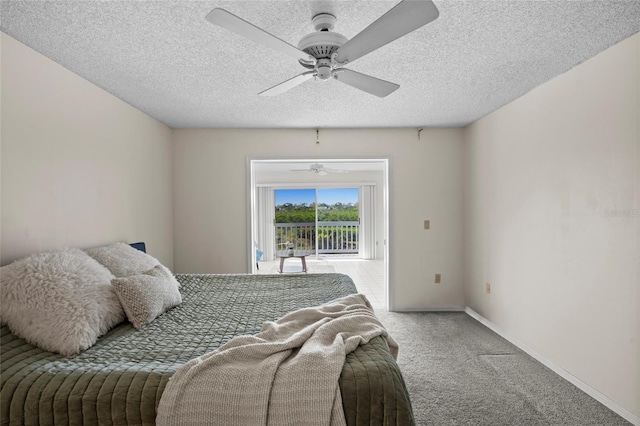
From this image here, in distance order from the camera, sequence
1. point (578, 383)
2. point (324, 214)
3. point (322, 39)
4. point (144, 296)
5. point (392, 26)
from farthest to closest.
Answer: point (324, 214) < point (578, 383) < point (144, 296) < point (322, 39) < point (392, 26)

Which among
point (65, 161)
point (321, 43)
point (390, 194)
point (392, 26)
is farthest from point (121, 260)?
point (390, 194)

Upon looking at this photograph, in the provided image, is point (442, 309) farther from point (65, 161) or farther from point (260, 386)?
point (65, 161)

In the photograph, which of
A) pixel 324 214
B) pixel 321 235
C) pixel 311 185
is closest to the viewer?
pixel 311 185

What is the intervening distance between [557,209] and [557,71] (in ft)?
3.43

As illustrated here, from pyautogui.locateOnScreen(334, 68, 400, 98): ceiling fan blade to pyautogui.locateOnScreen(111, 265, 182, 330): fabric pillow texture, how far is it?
1.70 meters

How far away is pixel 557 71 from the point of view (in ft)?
8.73

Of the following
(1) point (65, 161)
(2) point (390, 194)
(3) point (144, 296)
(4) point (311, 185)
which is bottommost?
(3) point (144, 296)

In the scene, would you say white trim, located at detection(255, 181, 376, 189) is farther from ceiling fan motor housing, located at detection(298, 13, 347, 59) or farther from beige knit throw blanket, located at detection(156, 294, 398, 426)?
beige knit throw blanket, located at detection(156, 294, 398, 426)

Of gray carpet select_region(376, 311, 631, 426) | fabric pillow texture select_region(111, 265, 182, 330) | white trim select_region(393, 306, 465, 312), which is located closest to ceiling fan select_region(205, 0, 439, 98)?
fabric pillow texture select_region(111, 265, 182, 330)

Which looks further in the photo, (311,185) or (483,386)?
(311,185)

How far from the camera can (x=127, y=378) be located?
141cm

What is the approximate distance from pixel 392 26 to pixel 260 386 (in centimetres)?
156

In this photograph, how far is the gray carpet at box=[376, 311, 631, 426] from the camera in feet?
7.29

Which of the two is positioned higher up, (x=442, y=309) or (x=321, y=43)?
(x=321, y=43)
